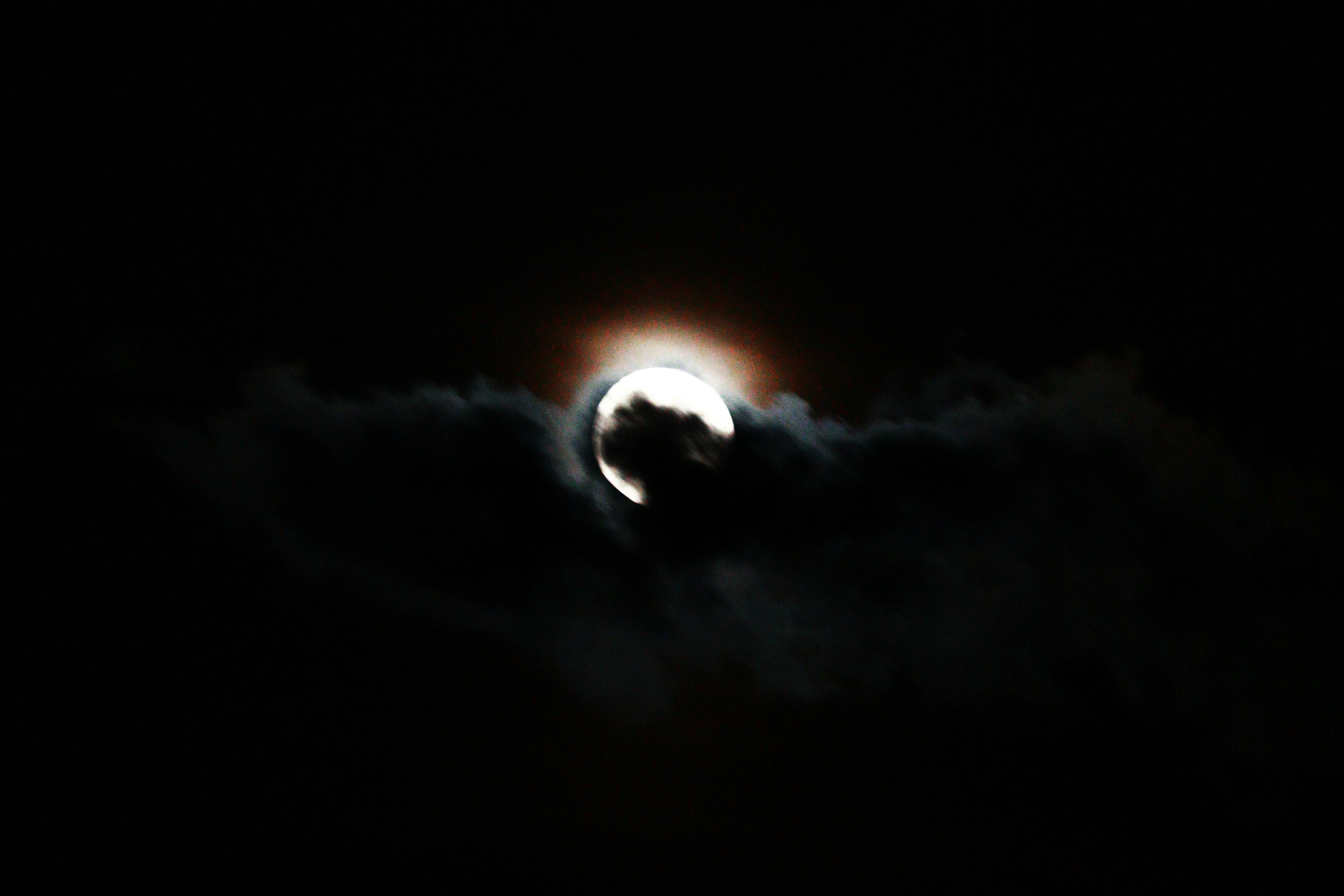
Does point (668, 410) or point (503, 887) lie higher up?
point (668, 410)

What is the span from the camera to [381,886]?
42.4 ft

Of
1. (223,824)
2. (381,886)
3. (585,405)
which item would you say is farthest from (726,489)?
(223,824)

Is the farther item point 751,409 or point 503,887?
point 503,887

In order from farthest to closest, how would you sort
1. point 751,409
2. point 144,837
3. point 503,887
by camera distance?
1. point 144,837
2. point 503,887
3. point 751,409

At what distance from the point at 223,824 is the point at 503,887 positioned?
4.98m

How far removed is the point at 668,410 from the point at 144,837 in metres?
13.0

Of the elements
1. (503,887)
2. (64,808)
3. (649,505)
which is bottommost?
(64,808)

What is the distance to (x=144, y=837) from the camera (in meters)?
13.0

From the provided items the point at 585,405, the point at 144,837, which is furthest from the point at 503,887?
the point at 585,405

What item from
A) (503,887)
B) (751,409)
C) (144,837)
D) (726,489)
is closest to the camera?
(751,409)

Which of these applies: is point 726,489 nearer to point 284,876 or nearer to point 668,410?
point 668,410

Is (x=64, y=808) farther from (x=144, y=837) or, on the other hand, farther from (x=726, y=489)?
(x=726, y=489)

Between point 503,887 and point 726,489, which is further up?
point 726,489

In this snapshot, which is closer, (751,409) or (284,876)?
(751,409)
